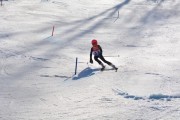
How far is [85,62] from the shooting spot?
1822 centimetres

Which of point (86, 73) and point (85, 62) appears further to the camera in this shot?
point (85, 62)

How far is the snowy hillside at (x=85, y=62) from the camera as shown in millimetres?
11875

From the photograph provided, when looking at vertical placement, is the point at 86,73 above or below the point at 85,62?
below

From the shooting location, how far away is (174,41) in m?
24.1

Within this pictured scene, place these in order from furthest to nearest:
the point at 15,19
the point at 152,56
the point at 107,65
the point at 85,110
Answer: the point at 15,19 < the point at 152,56 < the point at 107,65 < the point at 85,110

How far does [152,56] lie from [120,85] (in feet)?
20.2

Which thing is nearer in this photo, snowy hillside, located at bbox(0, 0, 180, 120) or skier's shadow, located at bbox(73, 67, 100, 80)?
snowy hillside, located at bbox(0, 0, 180, 120)

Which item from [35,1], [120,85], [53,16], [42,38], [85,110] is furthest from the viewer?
[35,1]

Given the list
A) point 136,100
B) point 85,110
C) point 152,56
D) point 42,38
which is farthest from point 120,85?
point 42,38

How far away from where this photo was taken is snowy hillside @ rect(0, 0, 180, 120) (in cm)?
1188

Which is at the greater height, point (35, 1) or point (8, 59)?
point (35, 1)

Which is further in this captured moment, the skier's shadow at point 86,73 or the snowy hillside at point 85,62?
the skier's shadow at point 86,73

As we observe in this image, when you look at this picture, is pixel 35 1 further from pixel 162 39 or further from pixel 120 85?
pixel 120 85

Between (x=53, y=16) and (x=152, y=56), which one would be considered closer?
(x=152, y=56)
